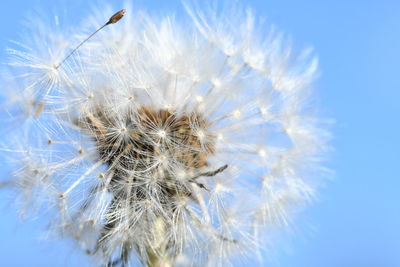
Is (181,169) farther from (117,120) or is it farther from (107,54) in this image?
(107,54)

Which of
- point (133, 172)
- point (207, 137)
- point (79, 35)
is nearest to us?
point (133, 172)

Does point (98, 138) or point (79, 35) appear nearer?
point (98, 138)

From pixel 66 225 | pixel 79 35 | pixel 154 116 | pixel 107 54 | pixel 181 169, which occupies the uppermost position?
pixel 79 35

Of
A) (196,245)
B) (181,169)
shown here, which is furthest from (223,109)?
(196,245)

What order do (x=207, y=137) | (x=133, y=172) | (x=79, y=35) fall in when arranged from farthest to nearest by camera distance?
(x=79, y=35)
(x=207, y=137)
(x=133, y=172)

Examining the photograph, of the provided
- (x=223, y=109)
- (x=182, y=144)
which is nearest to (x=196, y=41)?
(x=223, y=109)

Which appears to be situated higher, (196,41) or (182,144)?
(196,41)
